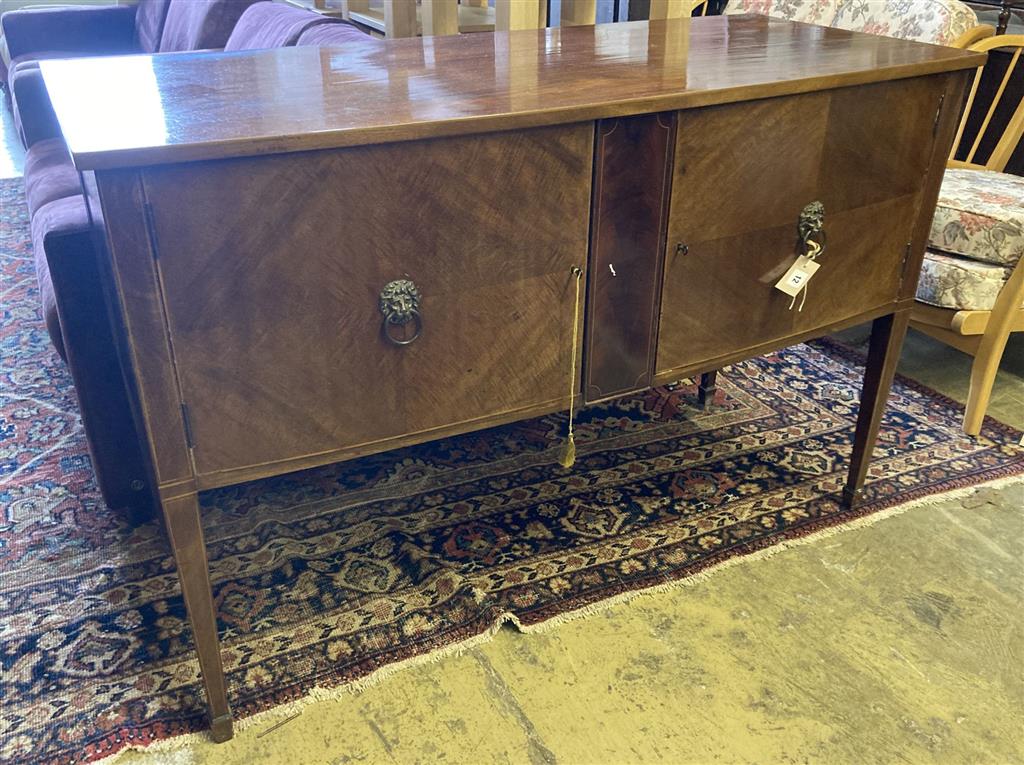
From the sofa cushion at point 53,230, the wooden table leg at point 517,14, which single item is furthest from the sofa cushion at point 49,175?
the wooden table leg at point 517,14

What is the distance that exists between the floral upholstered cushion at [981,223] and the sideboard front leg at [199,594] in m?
1.63

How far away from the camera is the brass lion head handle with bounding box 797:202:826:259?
4.51 feet

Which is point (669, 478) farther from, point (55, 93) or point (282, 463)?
point (55, 93)

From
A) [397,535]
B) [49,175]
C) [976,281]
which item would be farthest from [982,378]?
[49,175]

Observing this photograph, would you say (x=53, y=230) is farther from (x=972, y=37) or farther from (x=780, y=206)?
(x=972, y=37)

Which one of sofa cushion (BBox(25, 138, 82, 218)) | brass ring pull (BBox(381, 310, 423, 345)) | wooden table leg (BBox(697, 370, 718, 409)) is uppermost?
brass ring pull (BBox(381, 310, 423, 345))

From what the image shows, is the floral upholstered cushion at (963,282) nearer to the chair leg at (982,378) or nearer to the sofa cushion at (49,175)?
the chair leg at (982,378)

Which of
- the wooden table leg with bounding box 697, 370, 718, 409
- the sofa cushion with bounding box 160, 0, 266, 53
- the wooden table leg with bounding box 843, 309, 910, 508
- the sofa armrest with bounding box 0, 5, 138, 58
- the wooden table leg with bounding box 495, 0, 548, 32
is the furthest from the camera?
the sofa armrest with bounding box 0, 5, 138, 58

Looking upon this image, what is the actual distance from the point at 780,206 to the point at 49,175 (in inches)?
77.3

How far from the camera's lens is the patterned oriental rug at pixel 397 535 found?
4.52ft

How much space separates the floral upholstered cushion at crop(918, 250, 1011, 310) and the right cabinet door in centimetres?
54

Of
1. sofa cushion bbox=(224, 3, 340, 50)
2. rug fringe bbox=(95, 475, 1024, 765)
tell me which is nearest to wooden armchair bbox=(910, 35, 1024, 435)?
rug fringe bbox=(95, 475, 1024, 765)

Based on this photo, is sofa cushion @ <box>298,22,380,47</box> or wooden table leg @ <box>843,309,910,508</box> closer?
wooden table leg @ <box>843,309,910,508</box>

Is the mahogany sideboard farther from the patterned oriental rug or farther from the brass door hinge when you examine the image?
the patterned oriental rug
